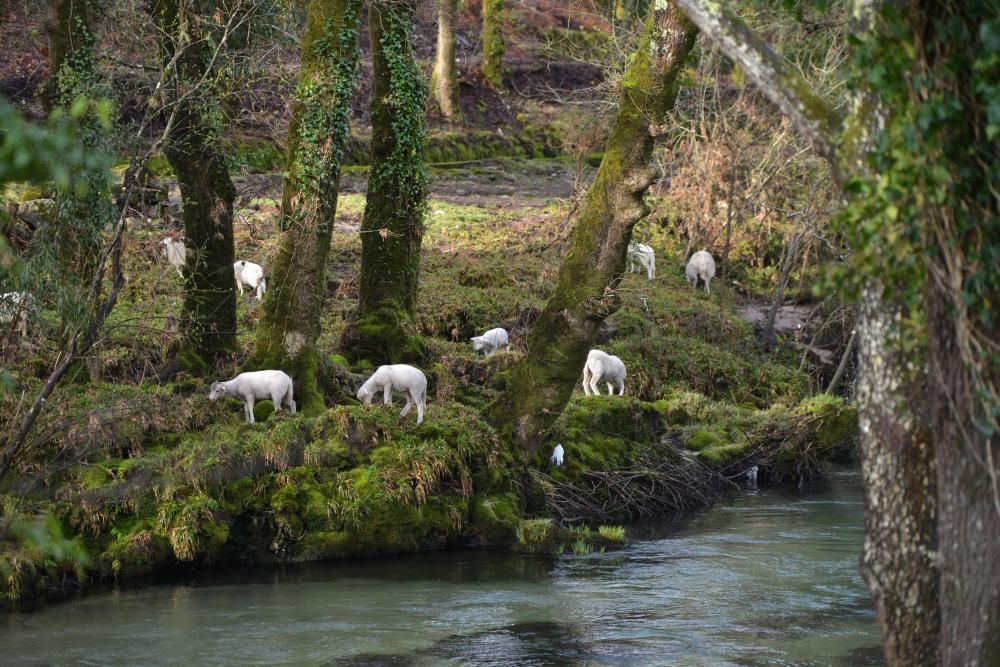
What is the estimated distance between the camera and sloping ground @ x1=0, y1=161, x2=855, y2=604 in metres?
14.1

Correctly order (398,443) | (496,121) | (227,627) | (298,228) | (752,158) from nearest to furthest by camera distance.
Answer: (227,627) < (398,443) < (298,228) < (752,158) < (496,121)

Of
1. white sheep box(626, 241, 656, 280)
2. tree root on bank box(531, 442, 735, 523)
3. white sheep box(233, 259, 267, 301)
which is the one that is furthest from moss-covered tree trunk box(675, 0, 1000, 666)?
white sheep box(626, 241, 656, 280)

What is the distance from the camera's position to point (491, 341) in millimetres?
22125

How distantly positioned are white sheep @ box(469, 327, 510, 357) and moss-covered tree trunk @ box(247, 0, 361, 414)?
521cm

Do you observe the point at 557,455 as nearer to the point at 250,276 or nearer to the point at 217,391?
the point at 217,391

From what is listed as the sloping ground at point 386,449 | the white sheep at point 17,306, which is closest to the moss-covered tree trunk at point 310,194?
the sloping ground at point 386,449

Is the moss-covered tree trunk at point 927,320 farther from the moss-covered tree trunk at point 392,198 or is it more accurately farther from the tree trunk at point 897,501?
the moss-covered tree trunk at point 392,198

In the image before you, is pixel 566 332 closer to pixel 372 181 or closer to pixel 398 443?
pixel 398 443

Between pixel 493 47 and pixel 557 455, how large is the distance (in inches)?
1197

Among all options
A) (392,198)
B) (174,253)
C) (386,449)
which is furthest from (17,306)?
(392,198)

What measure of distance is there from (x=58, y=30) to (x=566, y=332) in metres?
8.09

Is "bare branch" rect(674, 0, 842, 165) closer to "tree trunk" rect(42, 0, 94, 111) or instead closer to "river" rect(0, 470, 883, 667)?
"river" rect(0, 470, 883, 667)

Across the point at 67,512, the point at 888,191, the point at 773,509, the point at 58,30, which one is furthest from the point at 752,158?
the point at 888,191

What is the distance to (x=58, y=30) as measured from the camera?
650 inches
